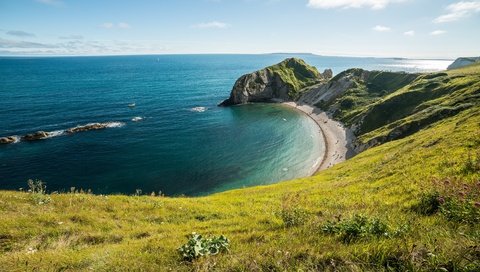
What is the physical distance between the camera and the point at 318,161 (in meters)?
74.9

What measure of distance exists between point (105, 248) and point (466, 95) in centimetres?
8229

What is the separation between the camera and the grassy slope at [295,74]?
167 metres

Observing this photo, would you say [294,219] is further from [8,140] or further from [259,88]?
[259,88]

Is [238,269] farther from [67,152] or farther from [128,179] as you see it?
[67,152]

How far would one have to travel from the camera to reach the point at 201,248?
8.60 meters

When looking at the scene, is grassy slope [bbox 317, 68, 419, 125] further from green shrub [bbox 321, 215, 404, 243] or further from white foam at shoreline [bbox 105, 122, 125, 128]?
green shrub [bbox 321, 215, 404, 243]

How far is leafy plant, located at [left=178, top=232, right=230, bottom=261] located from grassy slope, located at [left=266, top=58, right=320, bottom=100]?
15686 cm

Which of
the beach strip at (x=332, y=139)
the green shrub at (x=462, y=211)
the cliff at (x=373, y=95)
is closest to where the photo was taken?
the green shrub at (x=462, y=211)

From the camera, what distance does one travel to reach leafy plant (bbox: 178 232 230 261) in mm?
8461

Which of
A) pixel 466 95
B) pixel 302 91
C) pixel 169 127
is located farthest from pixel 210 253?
pixel 302 91

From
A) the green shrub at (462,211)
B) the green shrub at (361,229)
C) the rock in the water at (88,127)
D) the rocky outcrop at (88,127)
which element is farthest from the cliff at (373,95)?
the rock in the water at (88,127)

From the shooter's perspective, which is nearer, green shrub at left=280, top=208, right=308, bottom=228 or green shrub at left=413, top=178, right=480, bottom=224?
green shrub at left=413, top=178, right=480, bottom=224

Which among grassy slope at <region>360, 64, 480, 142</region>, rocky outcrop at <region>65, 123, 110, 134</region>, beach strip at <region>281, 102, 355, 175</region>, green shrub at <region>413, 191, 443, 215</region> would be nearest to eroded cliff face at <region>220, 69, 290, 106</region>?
beach strip at <region>281, 102, 355, 175</region>

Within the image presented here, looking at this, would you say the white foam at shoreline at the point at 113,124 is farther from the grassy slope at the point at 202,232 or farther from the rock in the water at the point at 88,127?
the grassy slope at the point at 202,232
